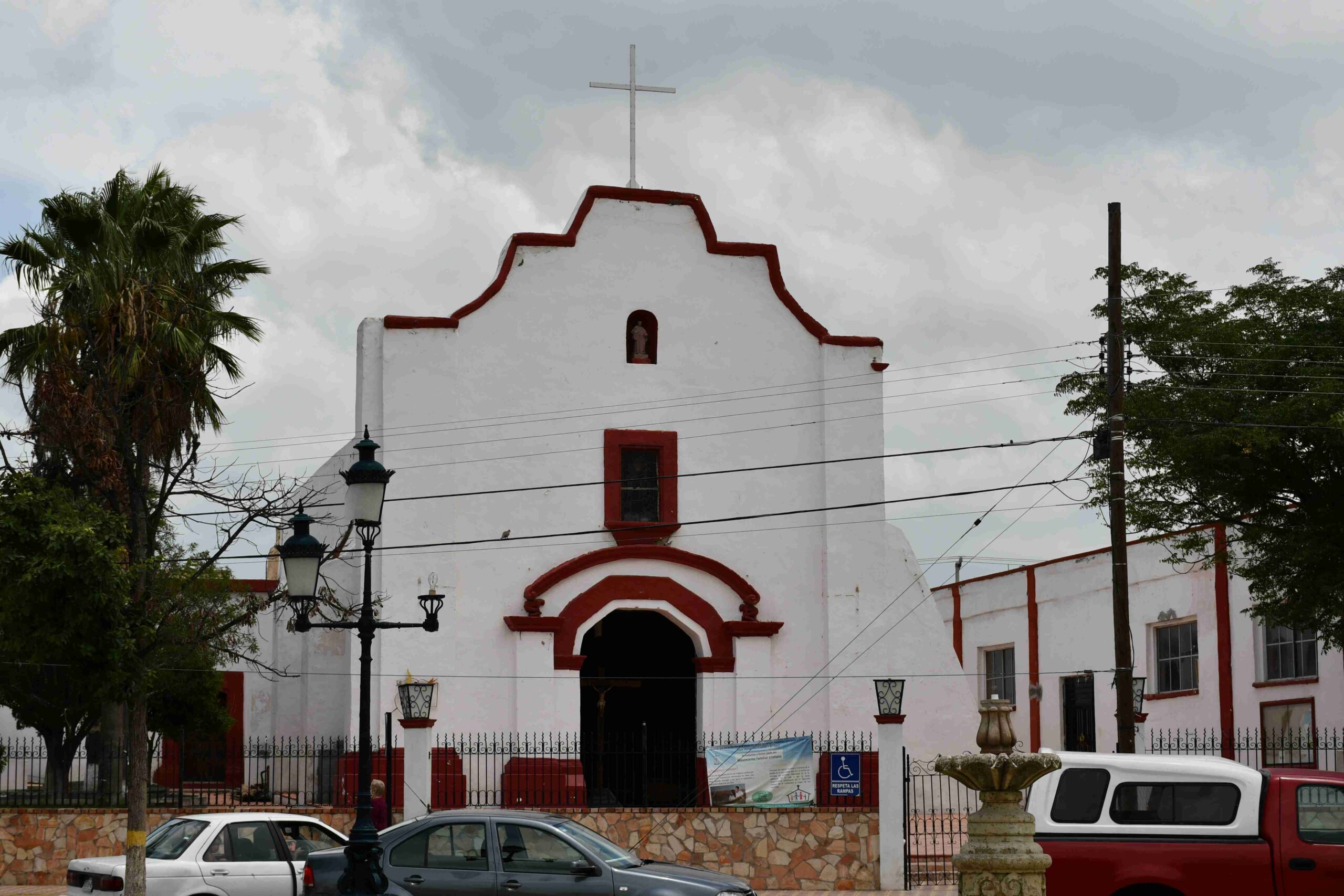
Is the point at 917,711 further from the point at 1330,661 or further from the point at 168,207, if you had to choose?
the point at 168,207

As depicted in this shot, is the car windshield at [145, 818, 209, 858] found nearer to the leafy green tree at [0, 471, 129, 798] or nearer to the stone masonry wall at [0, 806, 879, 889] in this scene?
the leafy green tree at [0, 471, 129, 798]

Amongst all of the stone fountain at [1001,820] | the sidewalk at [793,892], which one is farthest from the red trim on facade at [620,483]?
the stone fountain at [1001,820]

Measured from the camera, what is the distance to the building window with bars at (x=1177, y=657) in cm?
3284

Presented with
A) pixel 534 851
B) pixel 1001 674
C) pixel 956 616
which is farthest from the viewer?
pixel 956 616

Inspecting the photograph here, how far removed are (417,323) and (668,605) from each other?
599 cm

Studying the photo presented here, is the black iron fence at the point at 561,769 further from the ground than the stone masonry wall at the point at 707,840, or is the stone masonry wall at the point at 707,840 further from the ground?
the black iron fence at the point at 561,769

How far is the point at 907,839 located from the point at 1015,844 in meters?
11.1

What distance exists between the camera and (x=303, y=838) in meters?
17.1

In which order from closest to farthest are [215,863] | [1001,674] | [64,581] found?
[215,863], [64,581], [1001,674]

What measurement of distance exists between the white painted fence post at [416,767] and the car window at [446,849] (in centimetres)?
790

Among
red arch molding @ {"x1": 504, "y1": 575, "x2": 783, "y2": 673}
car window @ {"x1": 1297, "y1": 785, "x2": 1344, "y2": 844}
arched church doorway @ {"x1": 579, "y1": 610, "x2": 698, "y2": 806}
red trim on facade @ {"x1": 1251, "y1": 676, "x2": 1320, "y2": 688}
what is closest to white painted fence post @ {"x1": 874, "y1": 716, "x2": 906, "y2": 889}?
red arch molding @ {"x1": 504, "y1": 575, "x2": 783, "y2": 673}

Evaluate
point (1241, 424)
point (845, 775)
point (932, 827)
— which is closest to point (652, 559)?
point (845, 775)

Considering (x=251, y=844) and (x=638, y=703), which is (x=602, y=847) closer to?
(x=251, y=844)

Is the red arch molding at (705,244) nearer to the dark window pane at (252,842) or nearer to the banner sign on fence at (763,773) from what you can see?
the banner sign on fence at (763,773)
